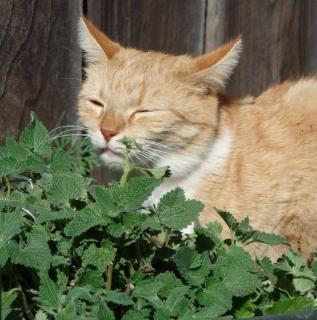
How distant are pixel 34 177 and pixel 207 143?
1393 mm

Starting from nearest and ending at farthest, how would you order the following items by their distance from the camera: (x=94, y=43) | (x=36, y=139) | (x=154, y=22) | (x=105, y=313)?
(x=105, y=313) → (x=36, y=139) → (x=94, y=43) → (x=154, y=22)

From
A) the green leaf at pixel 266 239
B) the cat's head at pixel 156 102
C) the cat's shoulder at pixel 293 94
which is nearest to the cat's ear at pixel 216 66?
the cat's head at pixel 156 102

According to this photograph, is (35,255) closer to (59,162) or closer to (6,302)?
(6,302)

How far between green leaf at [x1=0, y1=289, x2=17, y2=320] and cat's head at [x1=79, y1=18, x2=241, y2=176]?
1619mm


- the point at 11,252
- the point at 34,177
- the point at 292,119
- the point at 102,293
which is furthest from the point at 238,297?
the point at 292,119

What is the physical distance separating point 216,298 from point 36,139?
2.05 ft

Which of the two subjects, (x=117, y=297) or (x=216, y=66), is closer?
(x=117, y=297)

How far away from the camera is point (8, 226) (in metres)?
1.49

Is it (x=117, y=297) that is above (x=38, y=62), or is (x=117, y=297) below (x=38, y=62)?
below

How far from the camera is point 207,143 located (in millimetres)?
3260

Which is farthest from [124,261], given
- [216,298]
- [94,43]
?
[94,43]

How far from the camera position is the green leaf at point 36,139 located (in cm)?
187

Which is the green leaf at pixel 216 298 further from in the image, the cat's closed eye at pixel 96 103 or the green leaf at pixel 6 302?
the cat's closed eye at pixel 96 103

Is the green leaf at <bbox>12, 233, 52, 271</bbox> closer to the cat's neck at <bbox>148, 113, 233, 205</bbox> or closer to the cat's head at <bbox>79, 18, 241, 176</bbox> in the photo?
the cat's head at <bbox>79, 18, 241, 176</bbox>
